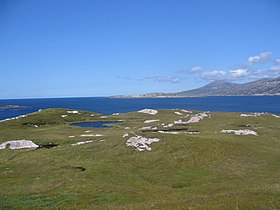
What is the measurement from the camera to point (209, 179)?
4966 cm

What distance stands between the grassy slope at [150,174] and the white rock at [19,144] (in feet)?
11.3

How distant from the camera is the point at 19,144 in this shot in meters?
83.1

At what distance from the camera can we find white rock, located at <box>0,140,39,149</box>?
81863 mm

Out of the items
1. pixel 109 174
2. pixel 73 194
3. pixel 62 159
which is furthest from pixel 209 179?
pixel 62 159

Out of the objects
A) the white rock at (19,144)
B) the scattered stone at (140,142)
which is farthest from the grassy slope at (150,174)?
the white rock at (19,144)

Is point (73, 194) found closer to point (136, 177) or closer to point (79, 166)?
point (136, 177)

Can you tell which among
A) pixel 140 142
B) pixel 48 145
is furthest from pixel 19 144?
pixel 140 142

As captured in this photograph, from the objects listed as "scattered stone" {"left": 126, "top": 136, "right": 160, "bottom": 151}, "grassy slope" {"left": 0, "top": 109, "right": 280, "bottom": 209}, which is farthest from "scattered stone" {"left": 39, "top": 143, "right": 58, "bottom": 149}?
"scattered stone" {"left": 126, "top": 136, "right": 160, "bottom": 151}

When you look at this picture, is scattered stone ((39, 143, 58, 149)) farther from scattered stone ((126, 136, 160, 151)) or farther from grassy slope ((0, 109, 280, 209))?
scattered stone ((126, 136, 160, 151))

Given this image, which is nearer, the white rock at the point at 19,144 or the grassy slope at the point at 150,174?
the grassy slope at the point at 150,174

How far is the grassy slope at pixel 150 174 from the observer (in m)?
34.6

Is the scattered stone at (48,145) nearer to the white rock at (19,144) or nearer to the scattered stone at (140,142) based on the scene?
the white rock at (19,144)

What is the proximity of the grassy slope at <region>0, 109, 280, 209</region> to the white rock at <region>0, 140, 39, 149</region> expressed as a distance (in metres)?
3.46

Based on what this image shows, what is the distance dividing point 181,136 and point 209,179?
25.0 metres
